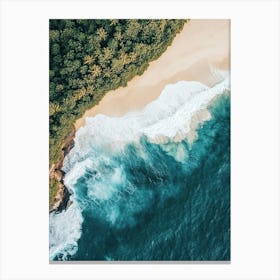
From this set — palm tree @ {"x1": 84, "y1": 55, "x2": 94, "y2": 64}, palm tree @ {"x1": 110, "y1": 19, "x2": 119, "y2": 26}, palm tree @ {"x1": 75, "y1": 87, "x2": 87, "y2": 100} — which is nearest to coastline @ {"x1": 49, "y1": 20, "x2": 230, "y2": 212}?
palm tree @ {"x1": 75, "y1": 87, "x2": 87, "y2": 100}

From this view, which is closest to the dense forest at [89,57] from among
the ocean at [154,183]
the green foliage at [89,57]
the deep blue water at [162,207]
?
the green foliage at [89,57]

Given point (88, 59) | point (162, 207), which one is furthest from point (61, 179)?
point (88, 59)

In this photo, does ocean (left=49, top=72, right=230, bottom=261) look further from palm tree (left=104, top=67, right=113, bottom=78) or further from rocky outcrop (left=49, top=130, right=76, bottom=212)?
palm tree (left=104, top=67, right=113, bottom=78)

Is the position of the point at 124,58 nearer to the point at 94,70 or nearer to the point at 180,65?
the point at 94,70

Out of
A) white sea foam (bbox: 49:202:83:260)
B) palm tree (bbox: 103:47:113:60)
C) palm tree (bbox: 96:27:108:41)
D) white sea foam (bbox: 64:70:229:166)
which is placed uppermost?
palm tree (bbox: 96:27:108:41)
